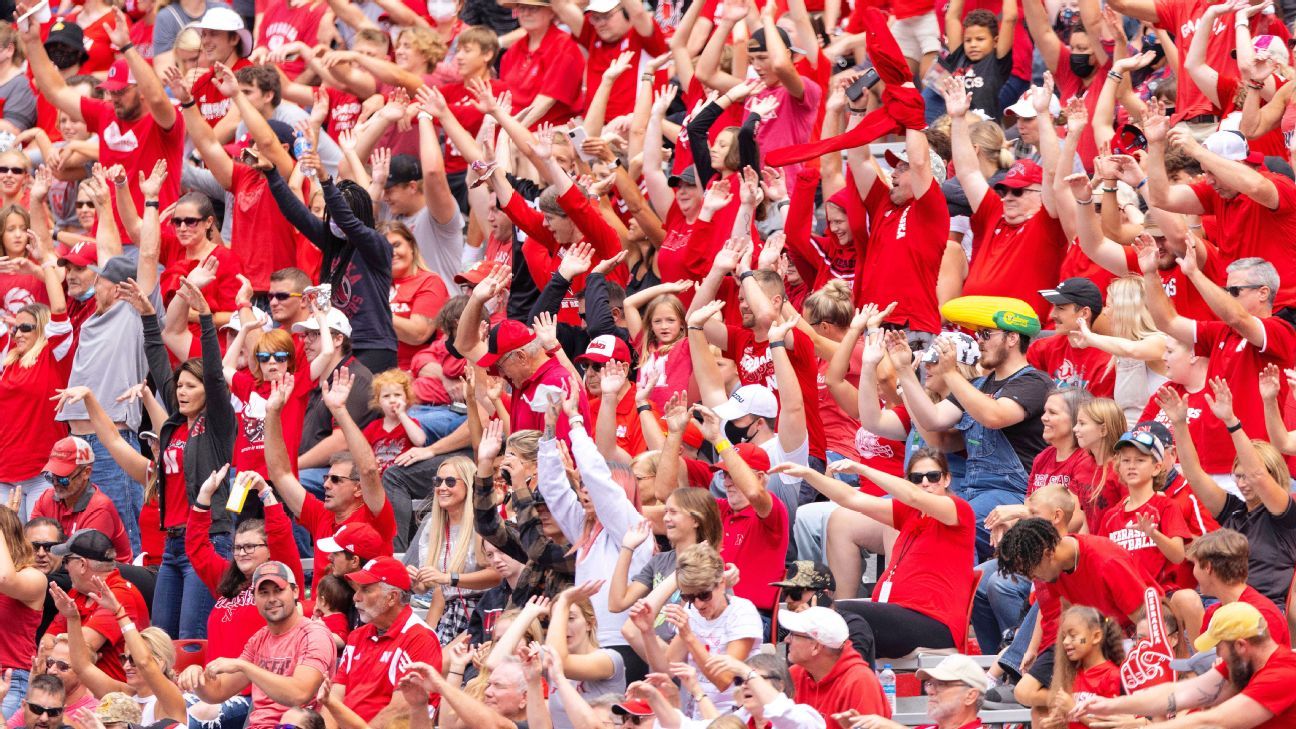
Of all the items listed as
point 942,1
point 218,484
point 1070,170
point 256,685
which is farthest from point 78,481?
point 942,1

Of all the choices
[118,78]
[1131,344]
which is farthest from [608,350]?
[118,78]

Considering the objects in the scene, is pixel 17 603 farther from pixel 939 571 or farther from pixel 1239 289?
pixel 1239 289

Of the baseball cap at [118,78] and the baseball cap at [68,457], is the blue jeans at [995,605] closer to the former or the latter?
the baseball cap at [68,457]

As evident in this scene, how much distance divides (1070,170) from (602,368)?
245 centimetres

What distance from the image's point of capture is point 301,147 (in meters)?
13.4

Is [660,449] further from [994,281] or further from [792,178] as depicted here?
[792,178]

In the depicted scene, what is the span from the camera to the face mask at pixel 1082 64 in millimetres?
13250

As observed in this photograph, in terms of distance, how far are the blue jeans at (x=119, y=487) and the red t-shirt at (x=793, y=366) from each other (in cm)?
349

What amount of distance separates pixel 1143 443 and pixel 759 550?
174 cm

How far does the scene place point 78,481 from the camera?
474 inches

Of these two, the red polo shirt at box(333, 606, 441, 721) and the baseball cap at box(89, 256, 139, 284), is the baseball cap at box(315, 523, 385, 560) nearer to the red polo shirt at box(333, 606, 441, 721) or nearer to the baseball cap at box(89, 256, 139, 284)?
the red polo shirt at box(333, 606, 441, 721)

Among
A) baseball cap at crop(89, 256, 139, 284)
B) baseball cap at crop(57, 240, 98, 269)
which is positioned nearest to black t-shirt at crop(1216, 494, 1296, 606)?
baseball cap at crop(89, 256, 139, 284)

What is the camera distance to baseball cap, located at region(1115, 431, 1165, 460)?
29.7 ft

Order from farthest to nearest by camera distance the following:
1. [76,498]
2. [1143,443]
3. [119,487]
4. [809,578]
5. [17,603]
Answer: [119,487] < [76,498] < [17,603] < [1143,443] < [809,578]
